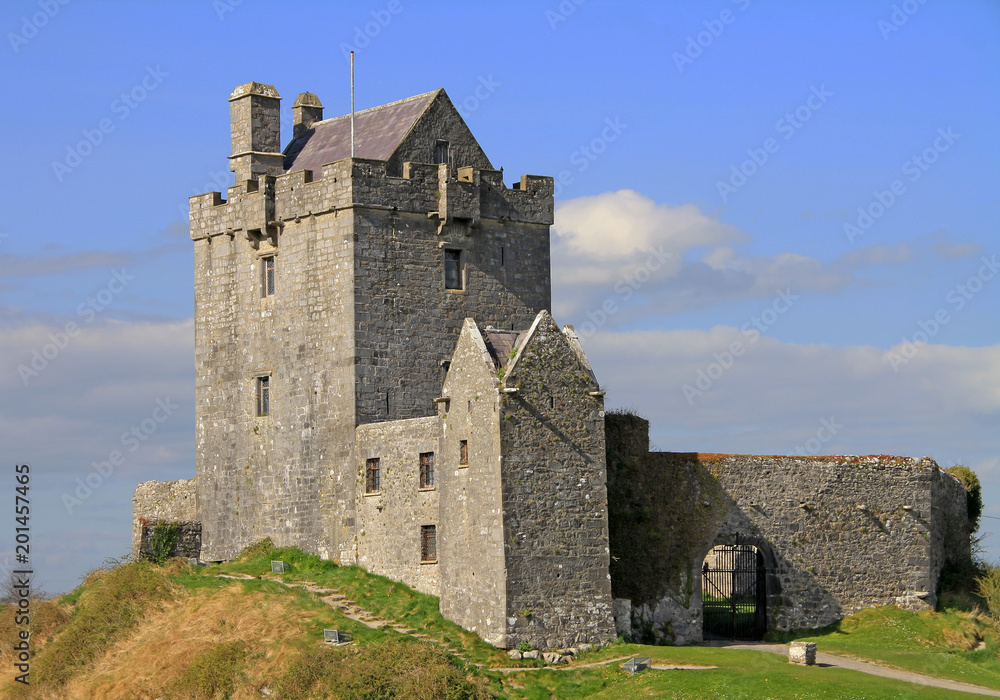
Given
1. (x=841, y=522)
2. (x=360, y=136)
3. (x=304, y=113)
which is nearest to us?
(x=841, y=522)

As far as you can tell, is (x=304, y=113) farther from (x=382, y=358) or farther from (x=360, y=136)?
(x=382, y=358)

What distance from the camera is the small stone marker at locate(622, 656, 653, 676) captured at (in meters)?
38.9

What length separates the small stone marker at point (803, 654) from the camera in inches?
1580

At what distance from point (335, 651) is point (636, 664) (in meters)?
7.31

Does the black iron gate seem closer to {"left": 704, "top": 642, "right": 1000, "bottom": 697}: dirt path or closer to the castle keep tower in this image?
{"left": 704, "top": 642, "right": 1000, "bottom": 697}: dirt path

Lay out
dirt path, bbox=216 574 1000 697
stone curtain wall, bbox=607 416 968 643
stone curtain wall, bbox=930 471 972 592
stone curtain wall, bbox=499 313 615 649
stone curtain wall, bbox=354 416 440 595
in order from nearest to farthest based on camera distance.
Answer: dirt path, bbox=216 574 1000 697 < stone curtain wall, bbox=499 313 615 649 < stone curtain wall, bbox=354 416 440 595 < stone curtain wall, bbox=607 416 968 643 < stone curtain wall, bbox=930 471 972 592

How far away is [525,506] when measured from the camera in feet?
133

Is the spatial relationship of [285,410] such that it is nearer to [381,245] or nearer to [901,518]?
[381,245]

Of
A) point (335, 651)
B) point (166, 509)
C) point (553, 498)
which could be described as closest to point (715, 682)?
point (553, 498)

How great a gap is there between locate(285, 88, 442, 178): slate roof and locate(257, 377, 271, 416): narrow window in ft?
21.2

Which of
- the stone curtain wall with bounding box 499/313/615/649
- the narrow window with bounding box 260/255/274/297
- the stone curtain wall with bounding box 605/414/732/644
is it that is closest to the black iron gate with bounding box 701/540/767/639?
the stone curtain wall with bounding box 605/414/732/644

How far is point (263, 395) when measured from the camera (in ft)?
163

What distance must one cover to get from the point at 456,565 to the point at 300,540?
735 centimetres

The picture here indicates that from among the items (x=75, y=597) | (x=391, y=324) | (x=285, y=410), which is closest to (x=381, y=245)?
(x=391, y=324)
